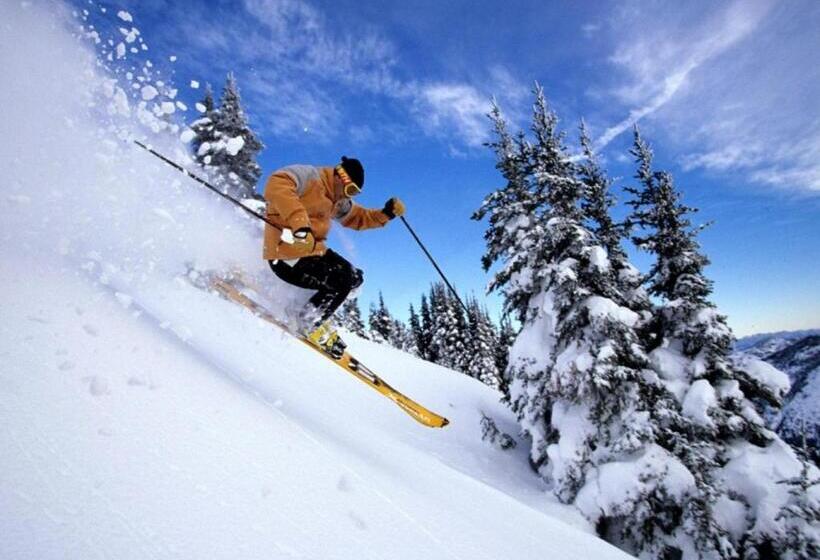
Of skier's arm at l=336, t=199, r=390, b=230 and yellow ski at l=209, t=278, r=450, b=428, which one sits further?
yellow ski at l=209, t=278, r=450, b=428

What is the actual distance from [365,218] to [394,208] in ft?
1.82

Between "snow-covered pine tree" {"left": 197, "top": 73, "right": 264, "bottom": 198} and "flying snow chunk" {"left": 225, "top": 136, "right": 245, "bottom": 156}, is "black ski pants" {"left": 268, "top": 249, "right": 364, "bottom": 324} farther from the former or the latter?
"flying snow chunk" {"left": 225, "top": 136, "right": 245, "bottom": 156}

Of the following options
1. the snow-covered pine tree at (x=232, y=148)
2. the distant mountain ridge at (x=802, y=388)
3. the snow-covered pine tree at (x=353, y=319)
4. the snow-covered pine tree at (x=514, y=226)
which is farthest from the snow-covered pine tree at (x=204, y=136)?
the distant mountain ridge at (x=802, y=388)

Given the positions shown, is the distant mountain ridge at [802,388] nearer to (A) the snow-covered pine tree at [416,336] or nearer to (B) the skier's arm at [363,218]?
(A) the snow-covered pine tree at [416,336]

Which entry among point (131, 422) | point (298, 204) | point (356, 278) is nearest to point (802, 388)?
point (356, 278)

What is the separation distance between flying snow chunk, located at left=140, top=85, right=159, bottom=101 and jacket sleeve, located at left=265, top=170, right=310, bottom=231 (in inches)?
88.6

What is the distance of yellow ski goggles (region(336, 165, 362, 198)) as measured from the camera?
6.70 m

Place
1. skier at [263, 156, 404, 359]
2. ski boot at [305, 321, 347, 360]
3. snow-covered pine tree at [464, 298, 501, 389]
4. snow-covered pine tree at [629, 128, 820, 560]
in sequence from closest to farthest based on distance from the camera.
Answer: skier at [263, 156, 404, 359], ski boot at [305, 321, 347, 360], snow-covered pine tree at [629, 128, 820, 560], snow-covered pine tree at [464, 298, 501, 389]

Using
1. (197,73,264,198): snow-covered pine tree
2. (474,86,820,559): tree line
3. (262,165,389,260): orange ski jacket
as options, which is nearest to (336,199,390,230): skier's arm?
(262,165,389,260): orange ski jacket

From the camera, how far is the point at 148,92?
652cm

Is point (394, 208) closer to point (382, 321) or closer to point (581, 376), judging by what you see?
point (581, 376)

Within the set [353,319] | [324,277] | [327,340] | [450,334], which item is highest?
[450,334]

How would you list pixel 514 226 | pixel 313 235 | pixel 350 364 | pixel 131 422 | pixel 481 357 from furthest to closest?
pixel 481 357 → pixel 514 226 → pixel 350 364 → pixel 313 235 → pixel 131 422

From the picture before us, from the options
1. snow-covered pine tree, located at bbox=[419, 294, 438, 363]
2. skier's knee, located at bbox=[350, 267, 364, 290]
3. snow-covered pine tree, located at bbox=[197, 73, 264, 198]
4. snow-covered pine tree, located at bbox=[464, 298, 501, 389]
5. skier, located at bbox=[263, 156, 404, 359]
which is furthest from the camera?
snow-covered pine tree, located at bbox=[419, 294, 438, 363]
